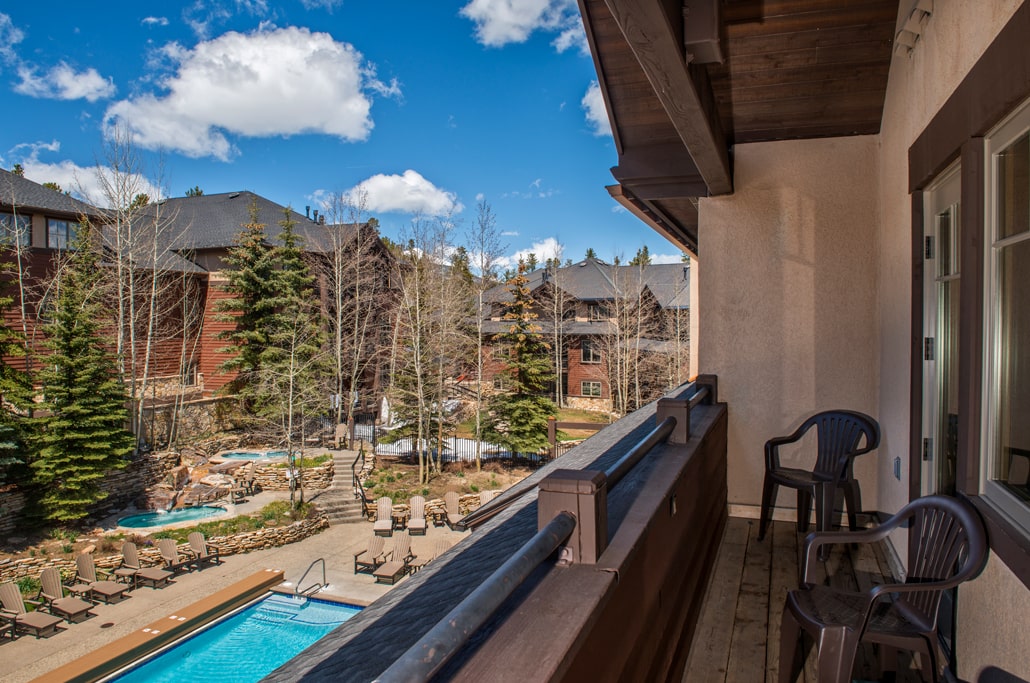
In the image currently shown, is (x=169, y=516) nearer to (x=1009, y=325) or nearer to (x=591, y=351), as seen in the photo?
(x=1009, y=325)

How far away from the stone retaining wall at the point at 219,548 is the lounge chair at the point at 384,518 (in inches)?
62.2

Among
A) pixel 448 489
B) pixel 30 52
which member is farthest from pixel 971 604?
pixel 30 52

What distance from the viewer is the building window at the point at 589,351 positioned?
2720cm

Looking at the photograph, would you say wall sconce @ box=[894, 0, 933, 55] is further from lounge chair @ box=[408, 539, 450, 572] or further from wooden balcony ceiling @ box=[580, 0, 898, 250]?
lounge chair @ box=[408, 539, 450, 572]

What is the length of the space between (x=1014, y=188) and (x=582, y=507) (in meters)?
1.62

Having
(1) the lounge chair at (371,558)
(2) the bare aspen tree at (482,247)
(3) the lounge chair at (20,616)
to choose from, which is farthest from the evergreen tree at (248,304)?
(3) the lounge chair at (20,616)

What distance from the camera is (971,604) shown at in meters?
1.99

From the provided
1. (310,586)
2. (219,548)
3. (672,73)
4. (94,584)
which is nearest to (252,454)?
(219,548)

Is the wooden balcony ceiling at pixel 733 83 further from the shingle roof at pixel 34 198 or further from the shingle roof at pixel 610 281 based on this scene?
the shingle roof at pixel 610 281

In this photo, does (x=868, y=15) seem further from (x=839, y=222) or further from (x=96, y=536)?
(x=96, y=536)

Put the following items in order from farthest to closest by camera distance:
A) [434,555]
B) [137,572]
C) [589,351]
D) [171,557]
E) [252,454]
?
[589,351] → [252,454] → [434,555] → [171,557] → [137,572]

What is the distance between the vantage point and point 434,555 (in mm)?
12602

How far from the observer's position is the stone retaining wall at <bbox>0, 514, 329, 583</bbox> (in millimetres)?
11852

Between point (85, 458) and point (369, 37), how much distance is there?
185 feet
